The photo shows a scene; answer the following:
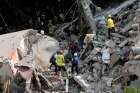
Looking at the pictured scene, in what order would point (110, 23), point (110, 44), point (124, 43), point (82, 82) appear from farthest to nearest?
point (110, 23) → point (110, 44) → point (124, 43) → point (82, 82)

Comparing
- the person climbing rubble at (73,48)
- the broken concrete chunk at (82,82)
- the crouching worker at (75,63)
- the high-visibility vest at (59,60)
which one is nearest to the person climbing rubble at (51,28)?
the person climbing rubble at (73,48)

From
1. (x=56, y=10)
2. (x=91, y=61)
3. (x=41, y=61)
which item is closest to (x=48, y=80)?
(x=41, y=61)

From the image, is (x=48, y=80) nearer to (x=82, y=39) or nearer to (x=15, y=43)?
(x=15, y=43)

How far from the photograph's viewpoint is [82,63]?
22953 millimetres

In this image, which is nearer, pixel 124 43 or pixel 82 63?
pixel 124 43

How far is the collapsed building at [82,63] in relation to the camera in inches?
765

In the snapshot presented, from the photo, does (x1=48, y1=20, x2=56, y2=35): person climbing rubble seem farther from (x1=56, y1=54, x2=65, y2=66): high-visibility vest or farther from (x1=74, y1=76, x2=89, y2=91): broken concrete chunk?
(x1=74, y1=76, x2=89, y2=91): broken concrete chunk

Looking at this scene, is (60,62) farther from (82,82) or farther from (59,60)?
(82,82)

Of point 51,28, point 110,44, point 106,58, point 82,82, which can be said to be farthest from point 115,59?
point 51,28

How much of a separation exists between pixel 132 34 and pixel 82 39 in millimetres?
3940

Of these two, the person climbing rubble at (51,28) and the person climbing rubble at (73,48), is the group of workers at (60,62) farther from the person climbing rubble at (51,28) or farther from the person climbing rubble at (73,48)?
the person climbing rubble at (51,28)

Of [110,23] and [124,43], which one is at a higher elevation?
[110,23]

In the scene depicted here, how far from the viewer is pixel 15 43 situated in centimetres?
2105

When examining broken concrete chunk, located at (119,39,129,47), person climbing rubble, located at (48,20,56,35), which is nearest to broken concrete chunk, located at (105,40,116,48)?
broken concrete chunk, located at (119,39,129,47)
